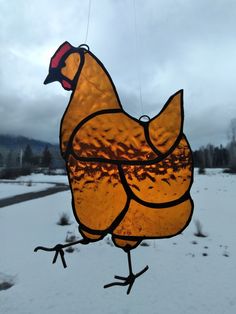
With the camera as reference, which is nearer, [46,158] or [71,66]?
[71,66]

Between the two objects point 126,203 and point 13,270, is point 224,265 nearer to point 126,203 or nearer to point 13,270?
point 13,270

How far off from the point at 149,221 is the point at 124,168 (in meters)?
0.37

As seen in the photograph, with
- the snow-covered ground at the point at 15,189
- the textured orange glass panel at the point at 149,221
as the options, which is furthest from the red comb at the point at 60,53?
the snow-covered ground at the point at 15,189

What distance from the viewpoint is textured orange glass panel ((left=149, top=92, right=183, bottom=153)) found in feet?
5.83

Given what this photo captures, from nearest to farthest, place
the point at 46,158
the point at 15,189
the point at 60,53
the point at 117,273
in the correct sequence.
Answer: the point at 60,53, the point at 117,273, the point at 15,189, the point at 46,158

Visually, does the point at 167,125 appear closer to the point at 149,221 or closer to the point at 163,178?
the point at 163,178

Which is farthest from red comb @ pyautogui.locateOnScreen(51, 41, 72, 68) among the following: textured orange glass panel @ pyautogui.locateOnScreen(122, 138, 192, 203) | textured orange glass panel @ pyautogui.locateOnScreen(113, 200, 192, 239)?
textured orange glass panel @ pyautogui.locateOnScreen(113, 200, 192, 239)

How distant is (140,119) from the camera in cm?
187

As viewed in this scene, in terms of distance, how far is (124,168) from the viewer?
177cm

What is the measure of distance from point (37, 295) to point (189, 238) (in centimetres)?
438

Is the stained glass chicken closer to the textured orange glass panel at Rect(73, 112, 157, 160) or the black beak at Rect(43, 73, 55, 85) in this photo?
the textured orange glass panel at Rect(73, 112, 157, 160)

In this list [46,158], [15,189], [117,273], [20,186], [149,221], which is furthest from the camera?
[46,158]

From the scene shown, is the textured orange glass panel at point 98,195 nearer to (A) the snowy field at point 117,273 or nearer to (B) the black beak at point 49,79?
(B) the black beak at point 49,79

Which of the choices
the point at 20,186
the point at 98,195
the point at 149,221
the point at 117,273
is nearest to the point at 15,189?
the point at 20,186
